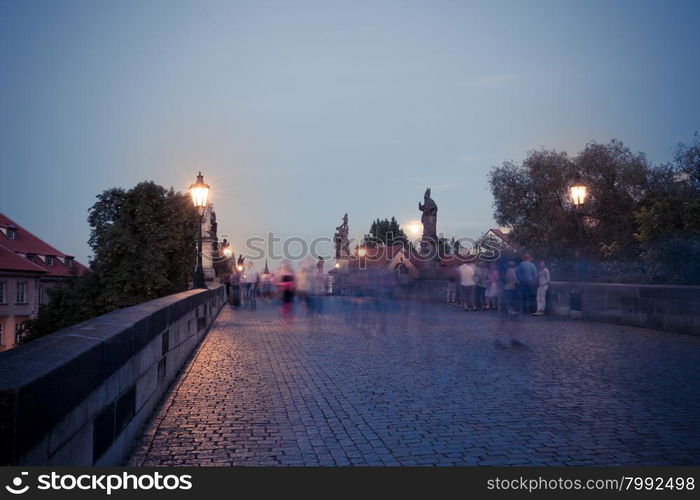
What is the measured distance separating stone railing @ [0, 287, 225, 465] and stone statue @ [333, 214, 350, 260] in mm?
46472

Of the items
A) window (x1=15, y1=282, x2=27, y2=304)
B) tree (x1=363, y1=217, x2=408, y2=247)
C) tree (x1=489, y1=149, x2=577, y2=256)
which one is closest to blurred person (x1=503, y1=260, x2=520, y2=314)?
tree (x1=489, y1=149, x2=577, y2=256)

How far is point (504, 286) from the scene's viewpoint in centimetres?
1393

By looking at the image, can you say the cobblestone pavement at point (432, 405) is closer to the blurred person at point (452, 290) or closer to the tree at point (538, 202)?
the blurred person at point (452, 290)

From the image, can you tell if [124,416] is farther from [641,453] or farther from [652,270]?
[652,270]

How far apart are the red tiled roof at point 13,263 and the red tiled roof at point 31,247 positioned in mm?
963

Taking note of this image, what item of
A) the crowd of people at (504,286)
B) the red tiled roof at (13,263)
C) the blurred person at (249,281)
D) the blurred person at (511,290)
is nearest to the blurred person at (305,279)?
the blurred person at (249,281)

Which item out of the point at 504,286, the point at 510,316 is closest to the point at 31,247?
the point at 504,286

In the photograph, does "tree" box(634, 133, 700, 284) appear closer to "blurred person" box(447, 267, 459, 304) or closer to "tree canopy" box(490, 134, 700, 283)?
"tree canopy" box(490, 134, 700, 283)

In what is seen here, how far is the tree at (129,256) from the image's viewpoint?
44500mm

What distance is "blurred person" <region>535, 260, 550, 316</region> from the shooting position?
19.2 m

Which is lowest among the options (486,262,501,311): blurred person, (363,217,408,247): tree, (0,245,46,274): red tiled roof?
(486,262,501,311): blurred person

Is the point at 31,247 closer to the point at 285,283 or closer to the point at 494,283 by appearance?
the point at 285,283

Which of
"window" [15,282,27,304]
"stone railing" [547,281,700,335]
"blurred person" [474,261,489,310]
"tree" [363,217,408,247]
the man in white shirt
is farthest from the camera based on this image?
"tree" [363,217,408,247]

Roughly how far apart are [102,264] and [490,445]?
4527 cm
